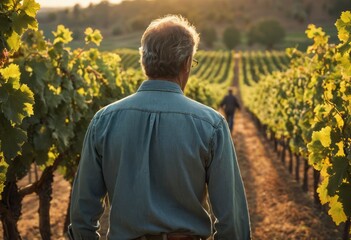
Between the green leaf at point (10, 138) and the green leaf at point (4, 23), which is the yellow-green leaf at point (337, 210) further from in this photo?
the green leaf at point (4, 23)

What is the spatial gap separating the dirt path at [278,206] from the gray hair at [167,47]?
18.0ft

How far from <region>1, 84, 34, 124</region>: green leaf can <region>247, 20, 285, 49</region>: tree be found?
105m

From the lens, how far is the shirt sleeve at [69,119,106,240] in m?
2.29

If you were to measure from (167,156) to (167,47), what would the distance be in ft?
1.58

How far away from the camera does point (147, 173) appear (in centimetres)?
214

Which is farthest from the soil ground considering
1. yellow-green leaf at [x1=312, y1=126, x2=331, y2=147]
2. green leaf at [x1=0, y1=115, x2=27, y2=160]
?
green leaf at [x1=0, y1=115, x2=27, y2=160]

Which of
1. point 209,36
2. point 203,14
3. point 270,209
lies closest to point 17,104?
point 270,209

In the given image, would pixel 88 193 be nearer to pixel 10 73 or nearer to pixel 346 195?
pixel 10 73

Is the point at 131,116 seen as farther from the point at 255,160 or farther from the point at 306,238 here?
the point at 255,160

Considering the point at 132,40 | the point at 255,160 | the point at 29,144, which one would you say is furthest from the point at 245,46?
the point at 29,144

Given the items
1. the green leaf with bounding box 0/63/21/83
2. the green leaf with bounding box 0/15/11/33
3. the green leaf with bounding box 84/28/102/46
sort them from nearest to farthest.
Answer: the green leaf with bounding box 0/15/11/33, the green leaf with bounding box 0/63/21/83, the green leaf with bounding box 84/28/102/46

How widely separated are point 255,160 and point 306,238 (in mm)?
6625

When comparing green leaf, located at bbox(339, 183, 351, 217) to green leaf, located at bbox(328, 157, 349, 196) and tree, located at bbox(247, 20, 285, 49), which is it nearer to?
green leaf, located at bbox(328, 157, 349, 196)

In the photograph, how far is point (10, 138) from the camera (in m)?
3.53
